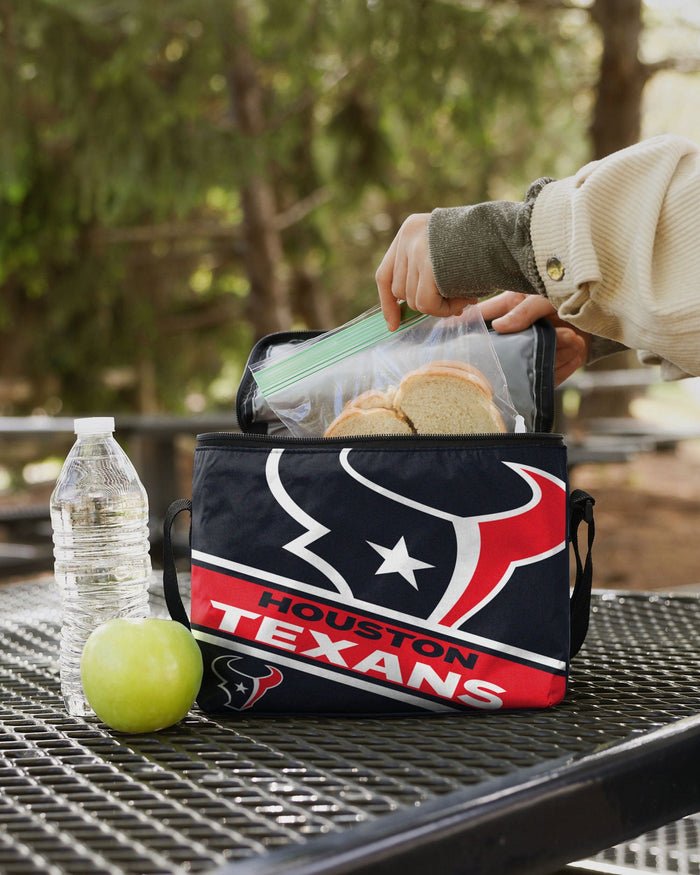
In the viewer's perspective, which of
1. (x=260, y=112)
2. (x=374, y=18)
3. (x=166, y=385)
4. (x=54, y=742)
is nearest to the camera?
(x=54, y=742)

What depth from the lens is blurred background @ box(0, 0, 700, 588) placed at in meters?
6.12

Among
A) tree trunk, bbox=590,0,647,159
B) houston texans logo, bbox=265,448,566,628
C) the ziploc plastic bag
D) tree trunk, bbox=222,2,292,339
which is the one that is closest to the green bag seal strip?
the ziploc plastic bag

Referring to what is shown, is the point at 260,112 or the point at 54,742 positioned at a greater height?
the point at 260,112

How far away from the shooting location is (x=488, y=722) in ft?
3.44

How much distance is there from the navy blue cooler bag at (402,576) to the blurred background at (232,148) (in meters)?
5.24

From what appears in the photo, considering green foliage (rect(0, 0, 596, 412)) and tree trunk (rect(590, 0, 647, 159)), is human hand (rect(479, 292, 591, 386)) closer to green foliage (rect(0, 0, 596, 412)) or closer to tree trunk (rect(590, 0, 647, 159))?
green foliage (rect(0, 0, 596, 412))

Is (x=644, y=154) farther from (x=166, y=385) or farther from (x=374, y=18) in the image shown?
(x=166, y=385)

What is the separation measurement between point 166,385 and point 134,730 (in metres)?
8.70

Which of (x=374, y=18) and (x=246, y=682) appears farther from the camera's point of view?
(x=374, y=18)

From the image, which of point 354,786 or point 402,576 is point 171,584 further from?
point 354,786

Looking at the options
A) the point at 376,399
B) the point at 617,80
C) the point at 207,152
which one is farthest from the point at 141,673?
the point at 617,80

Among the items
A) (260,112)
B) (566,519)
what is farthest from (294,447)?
(260,112)

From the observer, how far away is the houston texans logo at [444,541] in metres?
1.07

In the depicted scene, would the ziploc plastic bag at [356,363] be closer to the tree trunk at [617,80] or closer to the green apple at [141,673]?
the green apple at [141,673]
